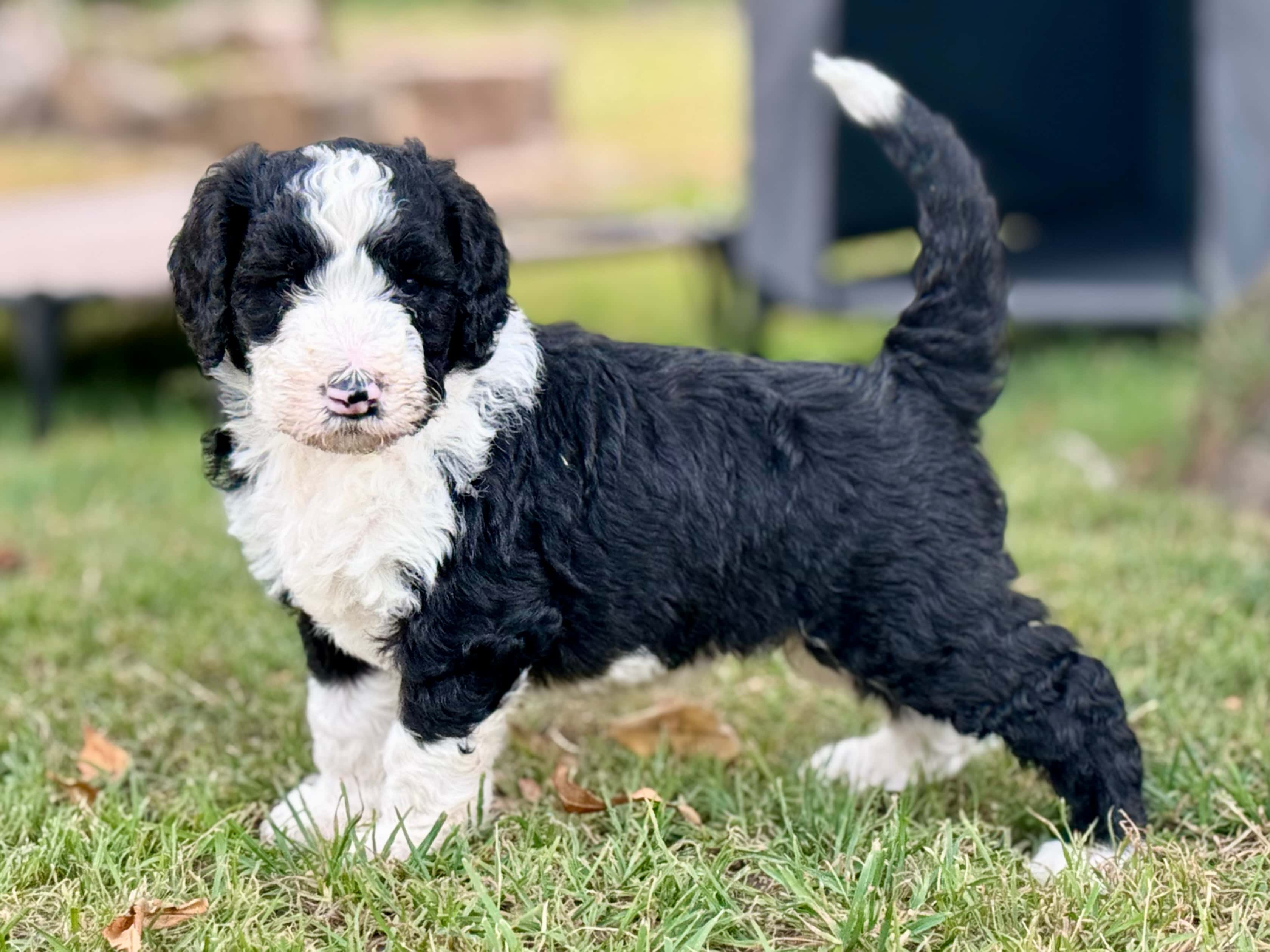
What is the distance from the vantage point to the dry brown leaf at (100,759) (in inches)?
144

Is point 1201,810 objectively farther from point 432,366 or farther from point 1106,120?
point 1106,120

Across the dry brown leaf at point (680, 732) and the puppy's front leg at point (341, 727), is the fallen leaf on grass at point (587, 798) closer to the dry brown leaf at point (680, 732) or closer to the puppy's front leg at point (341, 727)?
the dry brown leaf at point (680, 732)

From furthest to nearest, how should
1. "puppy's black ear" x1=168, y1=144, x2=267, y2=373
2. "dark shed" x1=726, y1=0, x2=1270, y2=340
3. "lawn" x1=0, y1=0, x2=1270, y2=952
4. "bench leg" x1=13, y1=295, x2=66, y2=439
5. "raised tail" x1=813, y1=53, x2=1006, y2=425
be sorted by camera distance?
"dark shed" x1=726, y1=0, x2=1270, y2=340, "bench leg" x1=13, y1=295, x2=66, y2=439, "raised tail" x1=813, y1=53, x2=1006, y2=425, "lawn" x1=0, y1=0, x2=1270, y2=952, "puppy's black ear" x1=168, y1=144, x2=267, y2=373

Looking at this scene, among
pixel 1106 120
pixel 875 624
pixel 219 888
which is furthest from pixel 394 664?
pixel 1106 120

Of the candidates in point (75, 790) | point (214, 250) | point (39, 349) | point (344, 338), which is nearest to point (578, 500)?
point (344, 338)

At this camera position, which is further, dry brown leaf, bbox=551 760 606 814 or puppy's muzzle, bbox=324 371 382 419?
dry brown leaf, bbox=551 760 606 814

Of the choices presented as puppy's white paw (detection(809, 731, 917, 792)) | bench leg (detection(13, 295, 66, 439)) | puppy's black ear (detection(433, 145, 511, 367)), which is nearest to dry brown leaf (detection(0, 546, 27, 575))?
bench leg (detection(13, 295, 66, 439))

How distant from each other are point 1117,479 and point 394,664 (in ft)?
15.3

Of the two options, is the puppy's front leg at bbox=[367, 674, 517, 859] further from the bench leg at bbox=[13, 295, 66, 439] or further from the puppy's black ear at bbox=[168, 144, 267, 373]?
the bench leg at bbox=[13, 295, 66, 439]

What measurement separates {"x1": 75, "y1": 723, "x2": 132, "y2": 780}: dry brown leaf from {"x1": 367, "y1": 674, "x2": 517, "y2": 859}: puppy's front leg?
2.93ft

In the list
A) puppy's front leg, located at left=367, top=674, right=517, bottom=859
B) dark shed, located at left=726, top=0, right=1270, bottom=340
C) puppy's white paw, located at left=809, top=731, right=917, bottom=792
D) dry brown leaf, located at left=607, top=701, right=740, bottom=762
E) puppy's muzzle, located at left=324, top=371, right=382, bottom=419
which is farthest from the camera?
dark shed, located at left=726, top=0, right=1270, bottom=340

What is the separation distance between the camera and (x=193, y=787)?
3514 millimetres

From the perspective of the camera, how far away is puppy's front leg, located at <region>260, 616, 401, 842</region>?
3.37 metres

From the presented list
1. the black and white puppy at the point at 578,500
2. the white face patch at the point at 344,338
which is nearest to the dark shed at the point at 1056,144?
the black and white puppy at the point at 578,500
